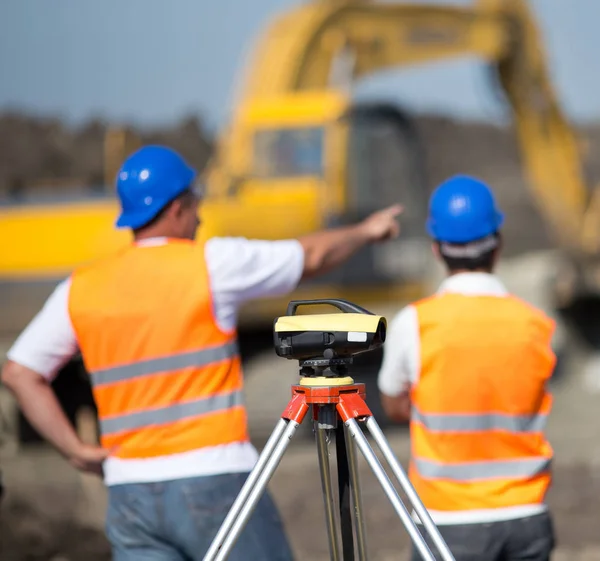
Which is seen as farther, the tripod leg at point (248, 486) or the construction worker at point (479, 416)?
the construction worker at point (479, 416)

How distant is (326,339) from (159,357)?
2.14 feet

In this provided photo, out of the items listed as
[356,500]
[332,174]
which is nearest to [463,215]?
[356,500]

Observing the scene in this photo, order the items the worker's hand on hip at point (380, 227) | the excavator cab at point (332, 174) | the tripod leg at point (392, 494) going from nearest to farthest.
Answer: the tripod leg at point (392, 494) < the worker's hand on hip at point (380, 227) < the excavator cab at point (332, 174)

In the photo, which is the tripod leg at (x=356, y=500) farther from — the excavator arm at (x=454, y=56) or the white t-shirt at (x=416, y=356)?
the excavator arm at (x=454, y=56)

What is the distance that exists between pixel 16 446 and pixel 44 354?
22.0ft

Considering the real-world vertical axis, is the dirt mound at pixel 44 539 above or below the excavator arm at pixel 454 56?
below

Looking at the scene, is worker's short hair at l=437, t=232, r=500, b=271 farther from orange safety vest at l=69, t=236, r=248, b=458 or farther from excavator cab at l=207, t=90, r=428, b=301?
excavator cab at l=207, t=90, r=428, b=301

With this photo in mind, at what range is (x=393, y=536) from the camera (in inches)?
238

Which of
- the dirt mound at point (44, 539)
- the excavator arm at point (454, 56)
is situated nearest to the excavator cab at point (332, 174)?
the excavator arm at point (454, 56)

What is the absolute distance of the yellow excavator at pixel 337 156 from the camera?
859 centimetres

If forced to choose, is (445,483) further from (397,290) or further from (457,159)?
(457,159)

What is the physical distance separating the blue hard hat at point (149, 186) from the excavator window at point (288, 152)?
7.06 m

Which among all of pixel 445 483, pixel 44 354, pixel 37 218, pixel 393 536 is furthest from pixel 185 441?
pixel 37 218

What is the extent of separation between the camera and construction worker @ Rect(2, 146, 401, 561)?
8.60 ft
